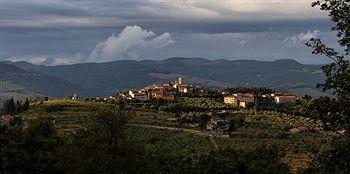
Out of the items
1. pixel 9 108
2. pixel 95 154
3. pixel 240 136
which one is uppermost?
pixel 95 154

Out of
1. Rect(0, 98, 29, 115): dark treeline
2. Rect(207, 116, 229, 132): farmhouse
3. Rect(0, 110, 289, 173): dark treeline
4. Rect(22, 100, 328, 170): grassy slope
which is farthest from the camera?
Rect(0, 98, 29, 115): dark treeline

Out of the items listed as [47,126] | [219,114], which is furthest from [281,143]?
[47,126]

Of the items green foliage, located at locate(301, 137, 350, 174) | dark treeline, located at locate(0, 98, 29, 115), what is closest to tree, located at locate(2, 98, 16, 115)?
dark treeline, located at locate(0, 98, 29, 115)

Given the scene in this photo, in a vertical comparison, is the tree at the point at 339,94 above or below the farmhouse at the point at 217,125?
above

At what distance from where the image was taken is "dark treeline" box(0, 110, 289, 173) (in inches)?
1538

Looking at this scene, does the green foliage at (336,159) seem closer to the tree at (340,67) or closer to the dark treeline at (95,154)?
the tree at (340,67)

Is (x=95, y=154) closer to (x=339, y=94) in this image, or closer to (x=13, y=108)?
(x=339, y=94)

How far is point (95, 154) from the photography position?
3897 centimetres

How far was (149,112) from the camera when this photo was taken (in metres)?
176

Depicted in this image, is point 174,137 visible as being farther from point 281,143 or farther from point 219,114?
point 219,114

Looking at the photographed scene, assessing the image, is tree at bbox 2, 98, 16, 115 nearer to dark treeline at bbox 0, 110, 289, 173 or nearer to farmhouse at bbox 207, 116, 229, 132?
farmhouse at bbox 207, 116, 229, 132

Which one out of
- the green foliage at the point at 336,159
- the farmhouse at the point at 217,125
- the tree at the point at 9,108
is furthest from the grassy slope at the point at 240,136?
the green foliage at the point at 336,159

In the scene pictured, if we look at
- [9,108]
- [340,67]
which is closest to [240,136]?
[9,108]

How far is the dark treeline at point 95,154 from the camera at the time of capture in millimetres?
39062
